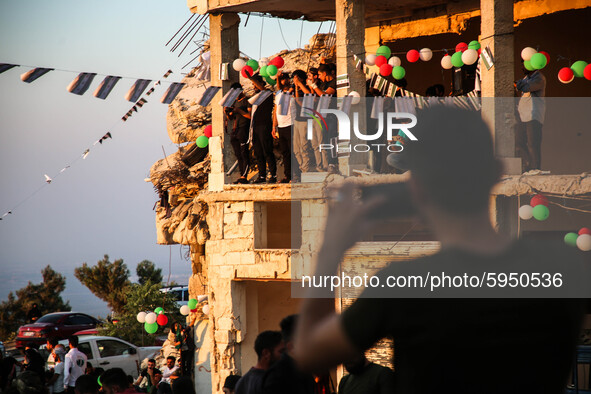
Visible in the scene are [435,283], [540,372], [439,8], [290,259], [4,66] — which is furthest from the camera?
[439,8]

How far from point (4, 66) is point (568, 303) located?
12.1 m

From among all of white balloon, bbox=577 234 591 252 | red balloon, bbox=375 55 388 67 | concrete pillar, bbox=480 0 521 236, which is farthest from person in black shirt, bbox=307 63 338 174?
white balloon, bbox=577 234 591 252

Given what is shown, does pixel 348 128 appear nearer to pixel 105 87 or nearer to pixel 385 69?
pixel 385 69

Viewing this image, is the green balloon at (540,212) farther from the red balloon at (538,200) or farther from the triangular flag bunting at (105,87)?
the triangular flag bunting at (105,87)

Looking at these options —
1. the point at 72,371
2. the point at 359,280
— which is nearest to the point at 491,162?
the point at 359,280

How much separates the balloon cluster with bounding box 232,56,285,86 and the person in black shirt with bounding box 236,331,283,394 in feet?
27.1

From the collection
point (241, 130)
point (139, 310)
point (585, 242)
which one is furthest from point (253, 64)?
point (139, 310)

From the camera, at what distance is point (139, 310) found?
23219 millimetres

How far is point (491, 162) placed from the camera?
253 centimetres

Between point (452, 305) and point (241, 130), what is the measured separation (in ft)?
43.4

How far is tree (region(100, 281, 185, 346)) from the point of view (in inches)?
912

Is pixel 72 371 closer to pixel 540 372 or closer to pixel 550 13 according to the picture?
pixel 550 13

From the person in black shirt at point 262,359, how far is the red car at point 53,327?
17346mm

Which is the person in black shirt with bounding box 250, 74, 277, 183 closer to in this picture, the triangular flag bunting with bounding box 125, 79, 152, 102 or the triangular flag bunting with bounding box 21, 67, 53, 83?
the triangular flag bunting with bounding box 125, 79, 152, 102
